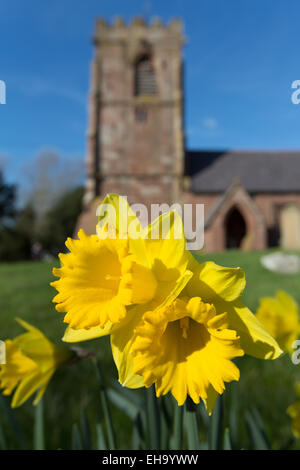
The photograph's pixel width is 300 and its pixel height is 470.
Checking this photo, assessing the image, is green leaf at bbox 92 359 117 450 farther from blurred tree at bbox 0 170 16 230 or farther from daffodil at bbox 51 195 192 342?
blurred tree at bbox 0 170 16 230

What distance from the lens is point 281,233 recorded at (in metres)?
13.4

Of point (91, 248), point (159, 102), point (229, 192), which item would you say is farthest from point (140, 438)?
point (159, 102)

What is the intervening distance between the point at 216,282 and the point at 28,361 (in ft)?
1.49

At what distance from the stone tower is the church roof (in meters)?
1.24

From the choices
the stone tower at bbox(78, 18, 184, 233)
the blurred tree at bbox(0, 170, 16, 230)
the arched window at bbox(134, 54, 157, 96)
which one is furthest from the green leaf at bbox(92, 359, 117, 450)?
the blurred tree at bbox(0, 170, 16, 230)

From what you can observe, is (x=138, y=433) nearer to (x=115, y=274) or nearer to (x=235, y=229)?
(x=115, y=274)

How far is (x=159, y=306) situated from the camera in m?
0.39

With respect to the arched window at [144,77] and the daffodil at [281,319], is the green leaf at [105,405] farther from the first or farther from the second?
the arched window at [144,77]

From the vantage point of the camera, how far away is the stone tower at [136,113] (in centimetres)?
1375

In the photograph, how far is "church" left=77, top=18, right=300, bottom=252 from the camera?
1370 cm

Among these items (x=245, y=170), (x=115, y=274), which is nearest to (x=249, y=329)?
(x=115, y=274)

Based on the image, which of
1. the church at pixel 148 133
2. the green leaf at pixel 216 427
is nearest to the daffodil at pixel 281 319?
the green leaf at pixel 216 427

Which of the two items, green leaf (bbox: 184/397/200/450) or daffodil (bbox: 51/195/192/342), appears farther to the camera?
green leaf (bbox: 184/397/200/450)
